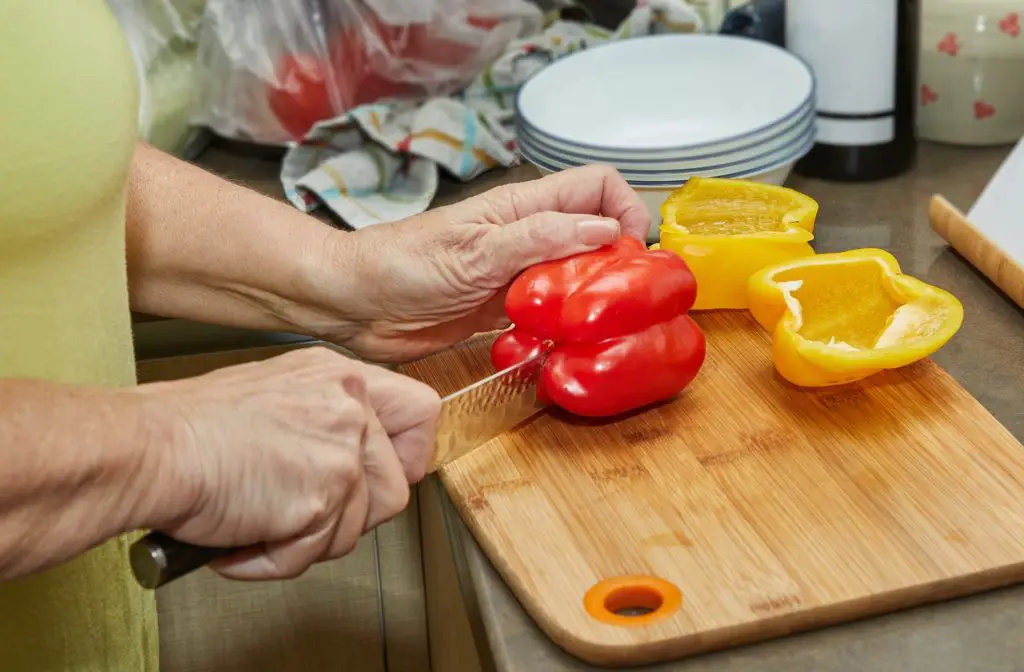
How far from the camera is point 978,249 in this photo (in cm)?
115

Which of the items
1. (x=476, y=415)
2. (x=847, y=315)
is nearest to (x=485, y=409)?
(x=476, y=415)

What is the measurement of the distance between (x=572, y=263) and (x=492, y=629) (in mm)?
313

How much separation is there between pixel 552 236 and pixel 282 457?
341 mm

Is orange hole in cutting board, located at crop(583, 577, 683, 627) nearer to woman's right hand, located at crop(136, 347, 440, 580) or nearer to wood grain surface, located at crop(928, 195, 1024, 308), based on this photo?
woman's right hand, located at crop(136, 347, 440, 580)

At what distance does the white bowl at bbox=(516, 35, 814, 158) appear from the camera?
1366mm

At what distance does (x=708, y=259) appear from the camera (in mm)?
1066

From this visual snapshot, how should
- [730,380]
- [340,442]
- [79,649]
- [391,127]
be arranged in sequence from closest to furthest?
[340,442] → [79,649] → [730,380] → [391,127]

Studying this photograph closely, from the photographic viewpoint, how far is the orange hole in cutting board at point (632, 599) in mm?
755

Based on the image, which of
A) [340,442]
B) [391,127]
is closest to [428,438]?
[340,442]

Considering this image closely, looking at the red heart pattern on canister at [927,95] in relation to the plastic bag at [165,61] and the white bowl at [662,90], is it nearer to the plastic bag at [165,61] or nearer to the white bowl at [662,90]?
the white bowl at [662,90]

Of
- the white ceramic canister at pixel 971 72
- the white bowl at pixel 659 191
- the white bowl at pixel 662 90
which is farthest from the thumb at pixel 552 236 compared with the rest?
the white ceramic canister at pixel 971 72

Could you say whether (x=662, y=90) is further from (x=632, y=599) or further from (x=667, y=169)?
(x=632, y=599)

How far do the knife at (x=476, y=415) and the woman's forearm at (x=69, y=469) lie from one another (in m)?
0.05

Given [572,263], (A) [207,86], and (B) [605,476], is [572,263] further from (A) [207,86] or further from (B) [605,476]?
(A) [207,86]
